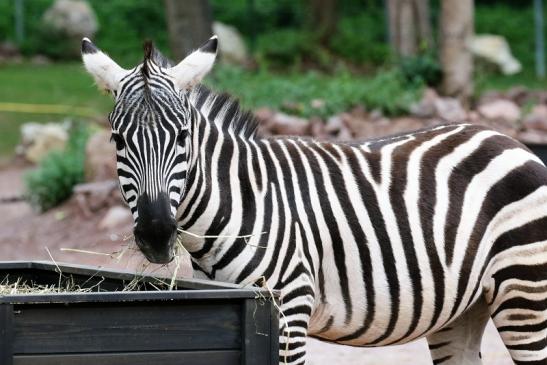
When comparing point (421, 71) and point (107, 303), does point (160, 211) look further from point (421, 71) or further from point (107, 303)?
point (421, 71)

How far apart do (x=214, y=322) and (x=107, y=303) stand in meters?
0.38

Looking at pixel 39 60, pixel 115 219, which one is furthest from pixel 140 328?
pixel 39 60

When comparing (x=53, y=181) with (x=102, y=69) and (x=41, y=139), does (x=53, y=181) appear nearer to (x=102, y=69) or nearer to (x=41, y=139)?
(x=41, y=139)

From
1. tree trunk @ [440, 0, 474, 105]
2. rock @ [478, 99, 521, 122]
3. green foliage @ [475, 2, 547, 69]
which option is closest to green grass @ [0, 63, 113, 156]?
tree trunk @ [440, 0, 474, 105]

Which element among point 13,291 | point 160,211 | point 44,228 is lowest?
point 44,228

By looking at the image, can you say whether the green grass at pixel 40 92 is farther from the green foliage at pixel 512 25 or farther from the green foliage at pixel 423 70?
the green foliage at pixel 512 25

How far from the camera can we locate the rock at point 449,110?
1286 cm

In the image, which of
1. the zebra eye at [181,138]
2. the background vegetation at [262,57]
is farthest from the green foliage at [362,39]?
the zebra eye at [181,138]

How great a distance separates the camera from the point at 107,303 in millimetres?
3871

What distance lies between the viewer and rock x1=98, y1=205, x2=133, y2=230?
12.3 metres

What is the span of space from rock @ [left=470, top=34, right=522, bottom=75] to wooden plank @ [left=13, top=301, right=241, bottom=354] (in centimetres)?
2096

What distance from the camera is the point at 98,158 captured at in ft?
45.3

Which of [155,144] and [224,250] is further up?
[155,144]

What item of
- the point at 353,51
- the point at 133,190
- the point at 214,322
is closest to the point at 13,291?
the point at 133,190
